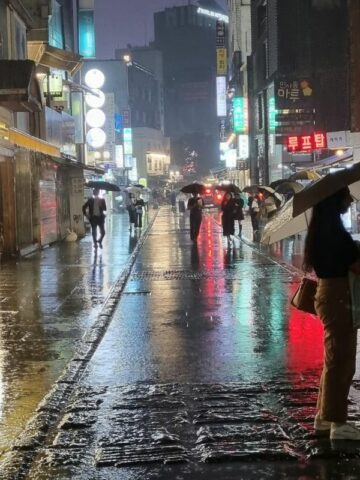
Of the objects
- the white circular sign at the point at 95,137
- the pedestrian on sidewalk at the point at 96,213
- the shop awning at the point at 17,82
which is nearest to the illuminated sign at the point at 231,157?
the white circular sign at the point at 95,137

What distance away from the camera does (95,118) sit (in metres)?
40.7

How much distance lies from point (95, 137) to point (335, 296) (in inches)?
1478

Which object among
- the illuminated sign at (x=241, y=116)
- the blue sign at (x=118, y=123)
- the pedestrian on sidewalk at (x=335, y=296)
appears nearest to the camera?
the pedestrian on sidewalk at (x=335, y=296)

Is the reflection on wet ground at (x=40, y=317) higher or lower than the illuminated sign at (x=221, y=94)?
lower

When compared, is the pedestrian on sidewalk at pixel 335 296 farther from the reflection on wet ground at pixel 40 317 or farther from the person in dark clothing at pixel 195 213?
the person in dark clothing at pixel 195 213

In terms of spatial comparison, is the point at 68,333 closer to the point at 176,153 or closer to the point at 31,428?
the point at 31,428

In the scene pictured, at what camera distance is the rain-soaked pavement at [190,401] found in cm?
455

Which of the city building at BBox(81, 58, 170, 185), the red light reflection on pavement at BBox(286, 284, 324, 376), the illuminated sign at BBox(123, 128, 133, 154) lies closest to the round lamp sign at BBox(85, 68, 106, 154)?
the city building at BBox(81, 58, 170, 185)

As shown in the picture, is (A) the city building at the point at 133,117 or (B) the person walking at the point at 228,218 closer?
(B) the person walking at the point at 228,218

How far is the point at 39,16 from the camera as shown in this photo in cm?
2461

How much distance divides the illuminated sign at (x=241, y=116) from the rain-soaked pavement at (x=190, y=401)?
4664 cm

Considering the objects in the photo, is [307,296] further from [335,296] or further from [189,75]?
[189,75]

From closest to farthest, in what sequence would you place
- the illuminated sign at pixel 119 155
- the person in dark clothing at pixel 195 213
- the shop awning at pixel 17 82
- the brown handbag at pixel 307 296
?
the brown handbag at pixel 307 296, the shop awning at pixel 17 82, the person in dark clothing at pixel 195 213, the illuminated sign at pixel 119 155

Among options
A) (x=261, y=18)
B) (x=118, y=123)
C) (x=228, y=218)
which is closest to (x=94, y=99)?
(x=261, y=18)
